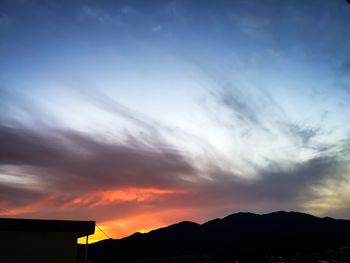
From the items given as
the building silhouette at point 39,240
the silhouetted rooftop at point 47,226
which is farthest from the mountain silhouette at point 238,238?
the building silhouette at point 39,240

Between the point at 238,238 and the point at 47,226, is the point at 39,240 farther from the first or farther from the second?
the point at 238,238

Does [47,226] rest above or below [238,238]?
below

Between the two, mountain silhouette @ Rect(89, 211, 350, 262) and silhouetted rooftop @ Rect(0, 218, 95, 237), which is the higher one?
mountain silhouette @ Rect(89, 211, 350, 262)

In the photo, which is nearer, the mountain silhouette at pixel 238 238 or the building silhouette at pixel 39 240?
the building silhouette at pixel 39 240

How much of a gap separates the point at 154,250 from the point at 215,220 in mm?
31729

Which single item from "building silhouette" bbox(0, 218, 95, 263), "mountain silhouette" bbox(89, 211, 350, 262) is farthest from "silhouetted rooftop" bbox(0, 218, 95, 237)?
"mountain silhouette" bbox(89, 211, 350, 262)

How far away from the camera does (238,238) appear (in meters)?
116

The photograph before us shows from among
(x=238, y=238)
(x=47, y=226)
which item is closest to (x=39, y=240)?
(x=47, y=226)

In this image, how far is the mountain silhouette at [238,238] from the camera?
3979 inches

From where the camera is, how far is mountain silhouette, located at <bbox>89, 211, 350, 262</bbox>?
10106 centimetres

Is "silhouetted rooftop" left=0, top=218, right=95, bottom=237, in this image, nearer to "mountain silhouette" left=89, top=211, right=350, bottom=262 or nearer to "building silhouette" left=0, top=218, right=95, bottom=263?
"building silhouette" left=0, top=218, right=95, bottom=263

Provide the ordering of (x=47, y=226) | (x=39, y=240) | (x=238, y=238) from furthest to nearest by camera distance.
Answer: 1. (x=238, y=238)
2. (x=47, y=226)
3. (x=39, y=240)

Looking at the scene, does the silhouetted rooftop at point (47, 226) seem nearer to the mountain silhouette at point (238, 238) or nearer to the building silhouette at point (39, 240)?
the building silhouette at point (39, 240)

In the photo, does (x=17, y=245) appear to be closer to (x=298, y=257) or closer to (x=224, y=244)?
(x=298, y=257)
